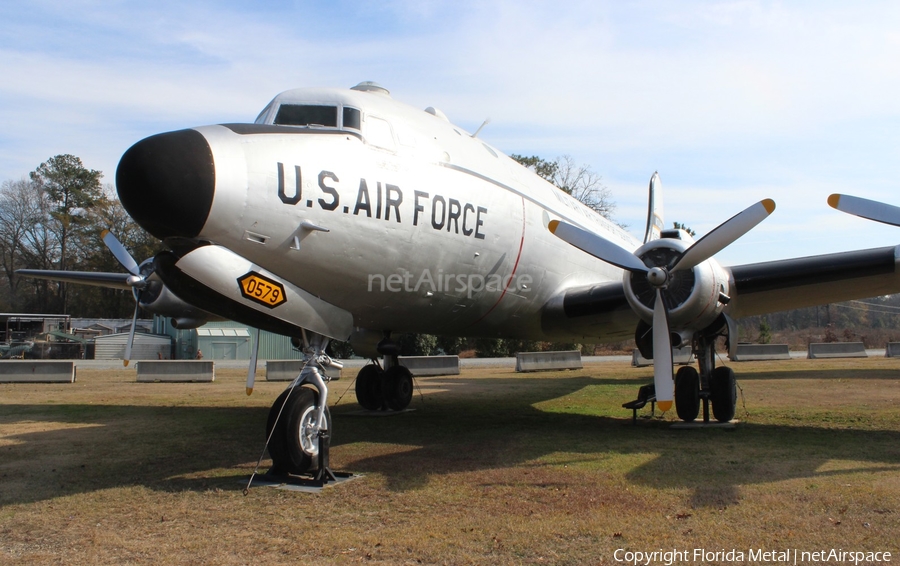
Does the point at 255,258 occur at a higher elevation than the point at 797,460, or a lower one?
higher

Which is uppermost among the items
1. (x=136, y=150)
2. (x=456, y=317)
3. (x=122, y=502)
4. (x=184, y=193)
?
(x=136, y=150)

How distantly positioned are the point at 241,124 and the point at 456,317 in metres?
4.18

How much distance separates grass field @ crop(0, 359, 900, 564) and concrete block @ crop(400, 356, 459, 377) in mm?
12431

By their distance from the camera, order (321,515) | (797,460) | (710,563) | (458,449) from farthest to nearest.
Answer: (458,449)
(797,460)
(321,515)
(710,563)

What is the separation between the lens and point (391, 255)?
7.52 metres

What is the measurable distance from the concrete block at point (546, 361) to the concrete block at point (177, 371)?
1142 cm

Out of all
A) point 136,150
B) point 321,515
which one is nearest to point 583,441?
point 321,515

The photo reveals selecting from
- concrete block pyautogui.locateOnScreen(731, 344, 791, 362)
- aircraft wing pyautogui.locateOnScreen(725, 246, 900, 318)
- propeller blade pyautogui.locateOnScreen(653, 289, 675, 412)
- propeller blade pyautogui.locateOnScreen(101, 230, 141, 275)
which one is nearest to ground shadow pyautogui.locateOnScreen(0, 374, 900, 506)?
propeller blade pyautogui.locateOnScreen(653, 289, 675, 412)

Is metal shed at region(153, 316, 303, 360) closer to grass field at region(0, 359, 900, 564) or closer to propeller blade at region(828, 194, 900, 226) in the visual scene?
grass field at region(0, 359, 900, 564)

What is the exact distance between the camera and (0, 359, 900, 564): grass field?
15.4 feet

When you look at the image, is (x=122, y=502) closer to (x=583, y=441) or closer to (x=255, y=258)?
(x=255, y=258)

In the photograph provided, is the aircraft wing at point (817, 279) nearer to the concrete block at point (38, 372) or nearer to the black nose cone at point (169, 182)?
the black nose cone at point (169, 182)

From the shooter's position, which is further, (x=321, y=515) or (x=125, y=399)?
(x=125, y=399)

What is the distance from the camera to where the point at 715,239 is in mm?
8602
